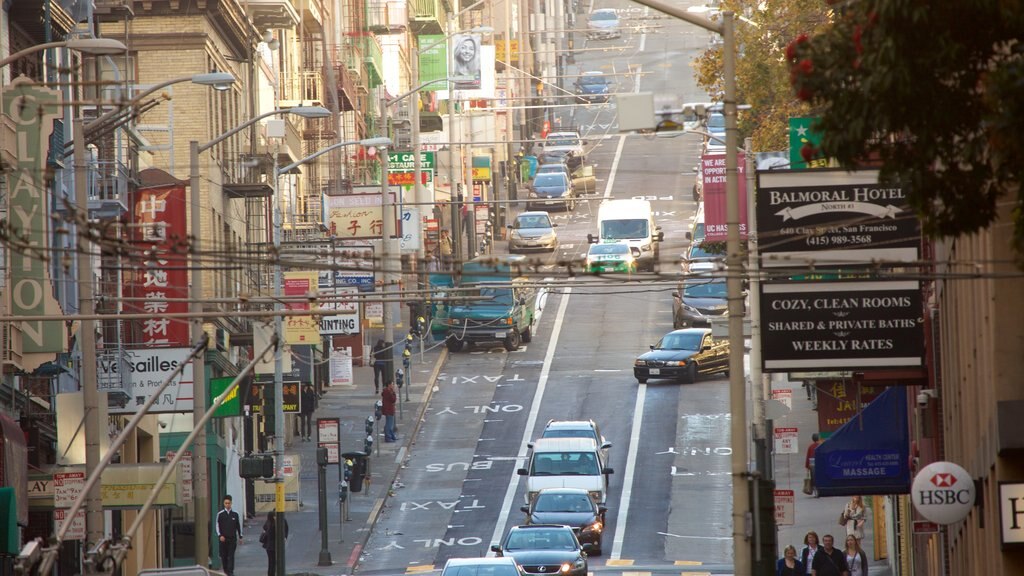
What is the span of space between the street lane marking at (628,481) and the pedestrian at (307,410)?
9.14m

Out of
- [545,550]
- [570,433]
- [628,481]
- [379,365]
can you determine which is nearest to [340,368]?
[379,365]

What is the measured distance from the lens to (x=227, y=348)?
1993 inches

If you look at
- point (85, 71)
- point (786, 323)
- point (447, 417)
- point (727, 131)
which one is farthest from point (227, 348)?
point (727, 131)

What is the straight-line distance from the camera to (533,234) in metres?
77.0

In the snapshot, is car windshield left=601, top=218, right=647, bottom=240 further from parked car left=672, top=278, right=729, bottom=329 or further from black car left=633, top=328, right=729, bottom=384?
black car left=633, top=328, right=729, bottom=384

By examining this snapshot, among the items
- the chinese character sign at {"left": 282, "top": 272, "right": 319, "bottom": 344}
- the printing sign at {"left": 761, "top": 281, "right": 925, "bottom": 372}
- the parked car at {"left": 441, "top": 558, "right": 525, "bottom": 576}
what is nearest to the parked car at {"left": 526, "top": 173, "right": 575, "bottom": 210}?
the chinese character sign at {"left": 282, "top": 272, "right": 319, "bottom": 344}

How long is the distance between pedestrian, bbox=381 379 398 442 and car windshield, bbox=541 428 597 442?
5.62 meters

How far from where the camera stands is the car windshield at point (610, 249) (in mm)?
66562

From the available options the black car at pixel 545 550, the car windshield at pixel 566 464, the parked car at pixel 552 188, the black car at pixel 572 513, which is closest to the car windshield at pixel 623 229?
the parked car at pixel 552 188

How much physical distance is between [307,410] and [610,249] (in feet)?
53.7

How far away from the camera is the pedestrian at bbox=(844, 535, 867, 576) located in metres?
33.7

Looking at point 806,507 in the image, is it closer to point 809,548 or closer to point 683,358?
point 809,548

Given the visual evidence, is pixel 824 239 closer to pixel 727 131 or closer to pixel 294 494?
pixel 727 131

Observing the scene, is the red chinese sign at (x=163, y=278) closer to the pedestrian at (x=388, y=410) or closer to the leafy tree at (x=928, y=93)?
the pedestrian at (x=388, y=410)
